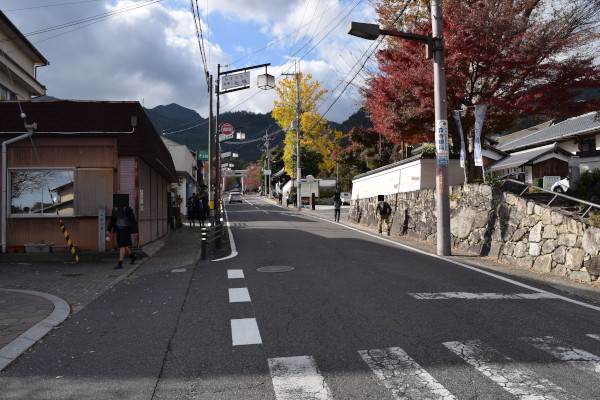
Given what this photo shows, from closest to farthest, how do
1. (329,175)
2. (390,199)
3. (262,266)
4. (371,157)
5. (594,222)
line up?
(594,222)
(262,266)
(390,199)
(371,157)
(329,175)

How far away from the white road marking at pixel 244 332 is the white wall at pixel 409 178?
44.4 feet

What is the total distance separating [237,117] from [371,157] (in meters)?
167

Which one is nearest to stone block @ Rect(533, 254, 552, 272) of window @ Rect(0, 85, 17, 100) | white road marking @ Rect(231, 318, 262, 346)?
white road marking @ Rect(231, 318, 262, 346)

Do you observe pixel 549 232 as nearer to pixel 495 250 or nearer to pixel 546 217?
pixel 546 217

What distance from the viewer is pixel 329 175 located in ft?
231

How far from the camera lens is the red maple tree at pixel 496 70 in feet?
41.1

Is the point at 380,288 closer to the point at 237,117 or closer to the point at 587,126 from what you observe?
the point at 587,126

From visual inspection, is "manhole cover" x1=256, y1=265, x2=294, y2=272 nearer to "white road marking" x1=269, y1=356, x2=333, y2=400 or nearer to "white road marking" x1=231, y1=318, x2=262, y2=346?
"white road marking" x1=231, y1=318, x2=262, y2=346

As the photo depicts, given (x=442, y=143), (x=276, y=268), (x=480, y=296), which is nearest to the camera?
(x=480, y=296)

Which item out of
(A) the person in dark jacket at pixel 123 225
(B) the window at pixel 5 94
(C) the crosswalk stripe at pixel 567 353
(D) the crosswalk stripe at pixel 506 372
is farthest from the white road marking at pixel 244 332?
(B) the window at pixel 5 94

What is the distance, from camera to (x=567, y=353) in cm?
455

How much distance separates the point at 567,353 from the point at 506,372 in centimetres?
102

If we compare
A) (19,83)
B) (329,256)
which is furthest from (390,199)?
(19,83)

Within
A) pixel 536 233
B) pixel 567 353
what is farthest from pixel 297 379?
pixel 536 233
